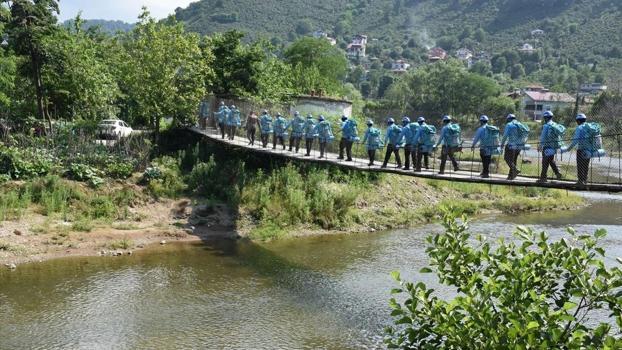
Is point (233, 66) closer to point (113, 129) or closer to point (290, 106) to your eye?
point (290, 106)

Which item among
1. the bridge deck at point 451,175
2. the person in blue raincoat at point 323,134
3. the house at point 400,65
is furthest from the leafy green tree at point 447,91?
the house at point 400,65

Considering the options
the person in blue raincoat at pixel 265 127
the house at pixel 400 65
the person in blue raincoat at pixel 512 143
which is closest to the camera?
the person in blue raincoat at pixel 512 143

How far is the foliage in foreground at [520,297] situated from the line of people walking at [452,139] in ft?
16.0

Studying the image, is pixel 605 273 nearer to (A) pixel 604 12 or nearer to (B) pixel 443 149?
(B) pixel 443 149

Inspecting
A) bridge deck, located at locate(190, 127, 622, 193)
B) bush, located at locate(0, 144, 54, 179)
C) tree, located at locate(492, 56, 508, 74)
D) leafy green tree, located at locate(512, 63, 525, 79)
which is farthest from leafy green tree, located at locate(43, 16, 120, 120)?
tree, located at locate(492, 56, 508, 74)

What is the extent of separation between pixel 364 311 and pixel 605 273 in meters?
7.29

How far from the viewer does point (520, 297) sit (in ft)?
16.4

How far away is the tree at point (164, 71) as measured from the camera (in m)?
21.3

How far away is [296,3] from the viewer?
144500mm

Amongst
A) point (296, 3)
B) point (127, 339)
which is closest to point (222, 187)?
point (127, 339)

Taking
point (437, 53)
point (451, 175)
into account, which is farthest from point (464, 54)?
point (451, 175)

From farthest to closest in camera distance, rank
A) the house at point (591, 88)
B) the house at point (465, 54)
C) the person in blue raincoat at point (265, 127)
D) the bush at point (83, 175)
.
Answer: the house at point (465, 54), the house at point (591, 88), the person in blue raincoat at point (265, 127), the bush at point (83, 175)

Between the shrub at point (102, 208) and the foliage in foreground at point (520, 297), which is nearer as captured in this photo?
the foliage in foreground at point (520, 297)

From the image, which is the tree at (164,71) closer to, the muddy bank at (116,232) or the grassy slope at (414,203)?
the muddy bank at (116,232)
